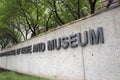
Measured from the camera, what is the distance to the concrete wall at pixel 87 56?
7133 millimetres

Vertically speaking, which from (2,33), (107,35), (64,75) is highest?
(2,33)

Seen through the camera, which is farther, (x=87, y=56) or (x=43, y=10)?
(x=43, y=10)

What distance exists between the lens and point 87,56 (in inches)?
335

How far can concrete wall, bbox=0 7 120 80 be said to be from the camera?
7.13 metres

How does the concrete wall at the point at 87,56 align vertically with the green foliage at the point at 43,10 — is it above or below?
below

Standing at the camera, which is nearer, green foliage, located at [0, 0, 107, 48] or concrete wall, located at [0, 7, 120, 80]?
concrete wall, located at [0, 7, 120, 80]

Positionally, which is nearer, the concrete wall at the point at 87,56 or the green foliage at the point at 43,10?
the concrete wall at the point at 87,56

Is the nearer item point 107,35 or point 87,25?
point 107,35

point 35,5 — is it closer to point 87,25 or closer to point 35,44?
point 35,44

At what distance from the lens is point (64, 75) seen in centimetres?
1016

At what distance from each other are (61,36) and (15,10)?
8621 mm

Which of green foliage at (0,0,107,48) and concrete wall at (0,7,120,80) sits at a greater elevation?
green foliage at (0,0,107,48)

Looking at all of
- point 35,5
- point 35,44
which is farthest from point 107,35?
point 35,5

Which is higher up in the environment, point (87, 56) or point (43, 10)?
point (43, 10)
